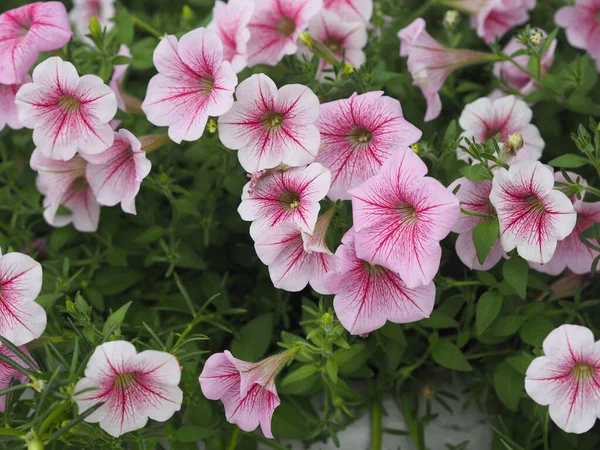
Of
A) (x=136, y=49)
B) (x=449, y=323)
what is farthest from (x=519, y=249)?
(x=136, y=49)

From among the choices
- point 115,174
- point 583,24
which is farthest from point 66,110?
point 583,24

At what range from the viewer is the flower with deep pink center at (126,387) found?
90 cm

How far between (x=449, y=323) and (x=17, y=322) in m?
0.63

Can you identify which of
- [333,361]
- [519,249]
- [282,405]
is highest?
[519,249]

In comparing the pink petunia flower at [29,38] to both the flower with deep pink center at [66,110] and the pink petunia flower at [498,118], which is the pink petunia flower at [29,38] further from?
the pink petunia flower at [498,118]

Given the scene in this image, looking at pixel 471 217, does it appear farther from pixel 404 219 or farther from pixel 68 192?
pixel 68 192

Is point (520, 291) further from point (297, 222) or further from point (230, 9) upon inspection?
point (230, 9)

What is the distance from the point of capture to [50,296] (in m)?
1.14

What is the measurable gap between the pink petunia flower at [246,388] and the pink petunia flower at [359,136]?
10.3 inches

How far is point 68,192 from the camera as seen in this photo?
1.26 m

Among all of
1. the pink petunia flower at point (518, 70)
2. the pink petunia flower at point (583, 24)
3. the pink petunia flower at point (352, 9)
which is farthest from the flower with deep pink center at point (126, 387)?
the pink petunia flower at point (583, 24)

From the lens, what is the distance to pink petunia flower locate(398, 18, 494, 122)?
1289mm

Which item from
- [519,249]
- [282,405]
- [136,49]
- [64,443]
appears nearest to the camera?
[519,249]

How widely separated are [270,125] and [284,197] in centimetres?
11
